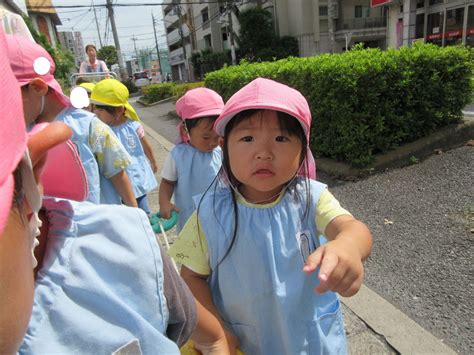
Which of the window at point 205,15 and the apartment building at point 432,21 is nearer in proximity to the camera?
the apartment building at point 432,21

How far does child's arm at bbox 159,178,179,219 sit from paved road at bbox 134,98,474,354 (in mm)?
1609

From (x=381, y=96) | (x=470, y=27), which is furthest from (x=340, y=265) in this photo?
(x=470, y=27)

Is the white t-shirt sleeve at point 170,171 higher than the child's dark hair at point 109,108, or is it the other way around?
the child's dark hair at point 109,108

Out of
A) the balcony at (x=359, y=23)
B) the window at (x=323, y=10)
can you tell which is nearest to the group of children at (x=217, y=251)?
the window at (x=323, y=10)

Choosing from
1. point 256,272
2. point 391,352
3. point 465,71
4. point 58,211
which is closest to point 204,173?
point 256,272

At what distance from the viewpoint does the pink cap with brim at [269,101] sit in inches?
50.3

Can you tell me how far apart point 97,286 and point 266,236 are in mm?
752

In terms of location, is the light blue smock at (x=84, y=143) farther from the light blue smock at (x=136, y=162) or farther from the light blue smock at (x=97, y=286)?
the light blue smock at (x=97, y=286)

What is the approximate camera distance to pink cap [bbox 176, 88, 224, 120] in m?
2.38

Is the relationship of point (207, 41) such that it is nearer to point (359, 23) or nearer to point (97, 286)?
point (359, 23)

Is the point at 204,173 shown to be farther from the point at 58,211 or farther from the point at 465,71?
the point at 465,71

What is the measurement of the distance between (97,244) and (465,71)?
5.99 metres

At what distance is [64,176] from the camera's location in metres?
0.88

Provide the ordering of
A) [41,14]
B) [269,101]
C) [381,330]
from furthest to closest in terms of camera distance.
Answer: [41,14] → [381,330] → [269,101]
